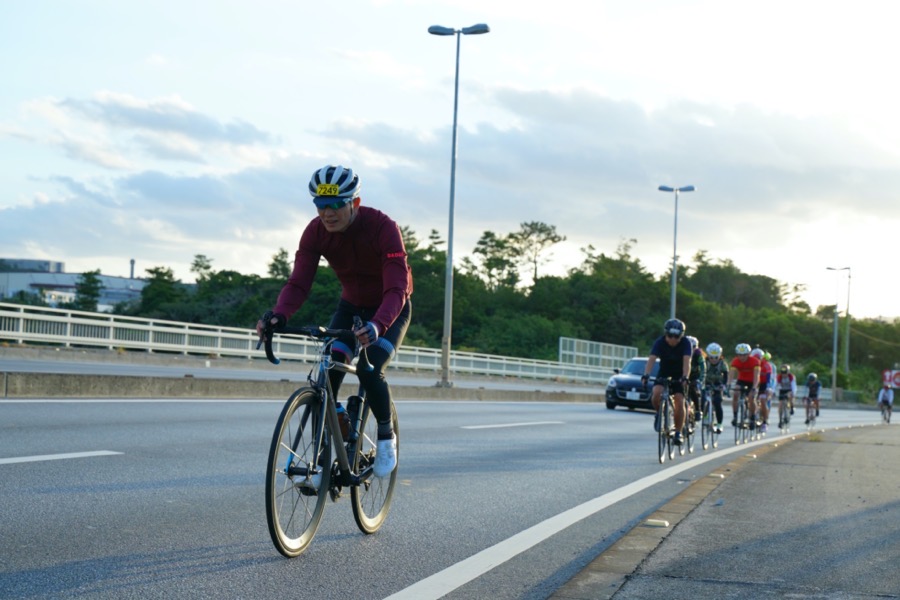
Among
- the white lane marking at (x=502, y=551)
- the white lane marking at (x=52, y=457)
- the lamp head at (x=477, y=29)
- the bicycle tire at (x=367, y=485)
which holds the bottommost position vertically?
→ the white lane marking at (x=502, y=551)

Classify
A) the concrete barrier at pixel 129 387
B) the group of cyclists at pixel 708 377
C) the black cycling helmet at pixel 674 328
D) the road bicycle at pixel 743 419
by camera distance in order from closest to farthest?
the black cycling helmet at pixel 674 328 → the group of cyclists at pixel 708 377 → the concrete barrier at pixel 129 387 → the road bicycle at pixel 743 419

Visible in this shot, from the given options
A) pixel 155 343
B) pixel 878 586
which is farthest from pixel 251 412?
pixel 155 343

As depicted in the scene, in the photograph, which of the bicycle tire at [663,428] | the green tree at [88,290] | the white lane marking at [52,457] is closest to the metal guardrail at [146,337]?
the bicycle tire at [663,428]

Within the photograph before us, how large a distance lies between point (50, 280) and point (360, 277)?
160 meters

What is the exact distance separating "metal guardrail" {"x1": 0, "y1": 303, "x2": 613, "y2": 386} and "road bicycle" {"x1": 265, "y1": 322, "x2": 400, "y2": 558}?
2378 centimetres

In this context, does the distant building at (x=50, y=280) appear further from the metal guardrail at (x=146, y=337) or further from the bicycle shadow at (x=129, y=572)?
the bicycle shadow at (x=129, y=572)

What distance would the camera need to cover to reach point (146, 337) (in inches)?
1293

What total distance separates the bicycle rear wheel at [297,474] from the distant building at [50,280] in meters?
141

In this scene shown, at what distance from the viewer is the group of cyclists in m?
13.5

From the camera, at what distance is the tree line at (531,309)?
252 feet

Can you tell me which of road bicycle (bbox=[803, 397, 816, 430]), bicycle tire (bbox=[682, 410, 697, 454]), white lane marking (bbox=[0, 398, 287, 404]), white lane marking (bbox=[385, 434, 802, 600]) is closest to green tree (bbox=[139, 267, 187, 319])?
road bicycle (bbox=[803, 397, 816, 430])

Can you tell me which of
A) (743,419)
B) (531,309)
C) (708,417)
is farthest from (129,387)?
(531,309)

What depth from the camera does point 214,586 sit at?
4.61 m

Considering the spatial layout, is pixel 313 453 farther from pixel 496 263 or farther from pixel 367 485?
pixel 496 263
